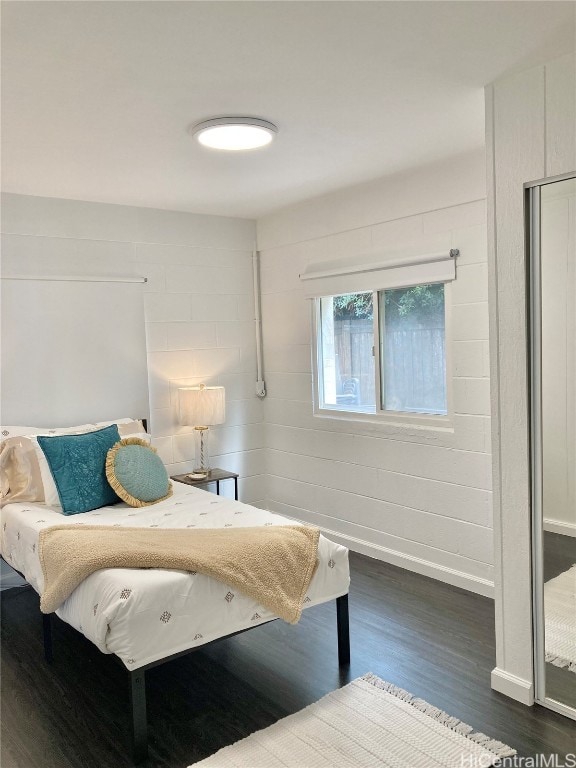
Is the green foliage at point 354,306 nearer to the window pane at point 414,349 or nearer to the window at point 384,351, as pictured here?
the window at point 384,351

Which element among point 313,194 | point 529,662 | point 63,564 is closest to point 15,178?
point 313,194

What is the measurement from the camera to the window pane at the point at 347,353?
4.43 m

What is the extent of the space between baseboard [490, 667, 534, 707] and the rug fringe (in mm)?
291

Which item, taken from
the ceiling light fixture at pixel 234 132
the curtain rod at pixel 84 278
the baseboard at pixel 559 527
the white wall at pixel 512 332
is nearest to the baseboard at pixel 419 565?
the white wall at pixel 512 332

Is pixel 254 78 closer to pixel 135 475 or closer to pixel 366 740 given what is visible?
pixel 135 475

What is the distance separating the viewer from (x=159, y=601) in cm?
246

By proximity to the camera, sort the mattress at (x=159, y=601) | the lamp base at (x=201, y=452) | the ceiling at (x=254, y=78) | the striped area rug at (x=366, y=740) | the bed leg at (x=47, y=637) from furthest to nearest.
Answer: the lamp base at (x=201, y=452) < the bed leg at (x=47, y=637) < the mattress at (x=159, y=601) < the striped area rug at (x=366, y=740) < the ceiling at (x=254, y=78)

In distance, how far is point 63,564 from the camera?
276 centimetres

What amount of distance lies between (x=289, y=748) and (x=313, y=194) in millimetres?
3393

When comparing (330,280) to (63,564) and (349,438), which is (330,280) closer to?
(349,438)

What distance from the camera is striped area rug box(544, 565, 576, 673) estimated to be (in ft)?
8.06

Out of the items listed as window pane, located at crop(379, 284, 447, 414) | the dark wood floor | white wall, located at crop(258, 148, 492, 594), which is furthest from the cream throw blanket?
window pane, located at crop(379, 284, 447, 414)

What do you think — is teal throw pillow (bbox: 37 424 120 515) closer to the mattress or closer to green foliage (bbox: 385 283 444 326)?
the mattress

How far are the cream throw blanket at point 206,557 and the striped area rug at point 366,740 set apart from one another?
0.42 meters
